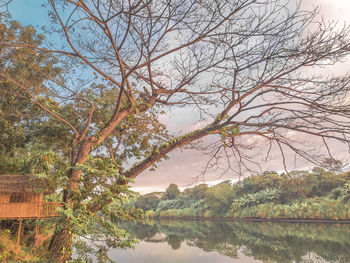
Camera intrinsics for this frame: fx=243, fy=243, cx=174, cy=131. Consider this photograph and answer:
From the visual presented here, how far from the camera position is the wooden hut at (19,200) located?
8.84 m

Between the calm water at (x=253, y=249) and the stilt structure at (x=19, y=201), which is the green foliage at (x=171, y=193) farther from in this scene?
the stilt structure at (x=19, y=201)

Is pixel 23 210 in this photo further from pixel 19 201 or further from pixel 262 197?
pixel 262 197

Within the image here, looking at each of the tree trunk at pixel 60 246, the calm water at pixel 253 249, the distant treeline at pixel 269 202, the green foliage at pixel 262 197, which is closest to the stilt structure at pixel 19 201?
the tree trunk at pixel 60 246

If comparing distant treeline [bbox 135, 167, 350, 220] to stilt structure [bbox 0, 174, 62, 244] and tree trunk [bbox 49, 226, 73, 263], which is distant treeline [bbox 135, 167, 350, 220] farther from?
tree trunk [bbox 49, 226, 73, 263]

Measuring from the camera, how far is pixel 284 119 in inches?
186

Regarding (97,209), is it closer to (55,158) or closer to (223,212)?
(55,158)

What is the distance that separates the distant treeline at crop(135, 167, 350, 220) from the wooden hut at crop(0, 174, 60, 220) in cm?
962

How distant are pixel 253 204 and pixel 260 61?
29.2m

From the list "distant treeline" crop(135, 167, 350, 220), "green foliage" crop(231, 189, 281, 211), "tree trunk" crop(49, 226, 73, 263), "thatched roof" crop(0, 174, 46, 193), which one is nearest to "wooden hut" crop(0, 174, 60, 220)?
"thatched roof" crop(0, 174, 46, 193)

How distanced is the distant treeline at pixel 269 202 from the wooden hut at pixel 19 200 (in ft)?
31.6

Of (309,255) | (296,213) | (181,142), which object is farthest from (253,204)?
(181,142)

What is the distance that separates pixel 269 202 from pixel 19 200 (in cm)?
2686

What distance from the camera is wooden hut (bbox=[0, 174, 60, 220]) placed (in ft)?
29.0

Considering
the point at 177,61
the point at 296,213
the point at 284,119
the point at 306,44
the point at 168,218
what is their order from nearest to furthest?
1. the point at 306,44
2. the point at 284,119
3. the point at 177,61
4. the point at 296,213
5. the point at 168,218
